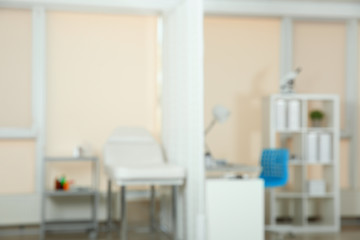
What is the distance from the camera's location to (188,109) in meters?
5.05

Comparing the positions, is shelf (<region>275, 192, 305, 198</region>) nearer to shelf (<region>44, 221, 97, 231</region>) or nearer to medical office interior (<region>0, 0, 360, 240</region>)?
medical office interior (<region>0, 0, 360, 240</region>)

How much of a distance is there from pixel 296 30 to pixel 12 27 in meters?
3.38

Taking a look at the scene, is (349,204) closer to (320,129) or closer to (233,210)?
(320,129)

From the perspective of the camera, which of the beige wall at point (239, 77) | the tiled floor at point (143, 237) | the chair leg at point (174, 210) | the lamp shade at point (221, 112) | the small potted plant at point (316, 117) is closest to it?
the chair leg at point (174, 210)

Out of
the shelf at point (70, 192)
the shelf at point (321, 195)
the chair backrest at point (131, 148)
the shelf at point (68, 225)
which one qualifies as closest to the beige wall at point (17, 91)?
the shelf at point (68, 225)

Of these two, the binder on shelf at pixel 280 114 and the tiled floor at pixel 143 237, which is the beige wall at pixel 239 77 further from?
the tiled floor at pixel 143 237

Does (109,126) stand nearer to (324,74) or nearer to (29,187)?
(29,187)

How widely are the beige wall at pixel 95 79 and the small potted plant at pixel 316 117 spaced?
1.82m

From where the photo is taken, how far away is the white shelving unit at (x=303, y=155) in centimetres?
627

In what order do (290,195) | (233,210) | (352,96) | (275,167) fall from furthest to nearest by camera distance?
1. (352,96)
2. (290,195)
3. (275,167)
4. (233,210)

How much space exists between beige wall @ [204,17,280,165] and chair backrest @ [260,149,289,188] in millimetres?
844

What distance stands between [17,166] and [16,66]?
108 cm

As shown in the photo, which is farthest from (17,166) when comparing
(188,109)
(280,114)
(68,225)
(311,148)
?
(311,148)

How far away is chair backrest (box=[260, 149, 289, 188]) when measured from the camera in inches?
227
